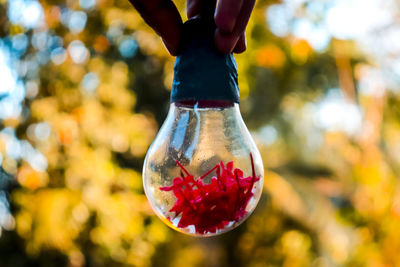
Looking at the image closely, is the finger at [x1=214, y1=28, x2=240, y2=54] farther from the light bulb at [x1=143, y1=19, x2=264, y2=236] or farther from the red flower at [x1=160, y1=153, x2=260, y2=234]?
the red flower at [x1=160, y1=153, x2=260, y2=234]

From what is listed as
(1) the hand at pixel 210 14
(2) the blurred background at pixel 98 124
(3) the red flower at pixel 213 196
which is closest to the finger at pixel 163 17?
(1) the hand at pixel 210 14

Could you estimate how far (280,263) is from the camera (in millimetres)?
5250

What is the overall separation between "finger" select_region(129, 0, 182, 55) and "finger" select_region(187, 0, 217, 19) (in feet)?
0.20

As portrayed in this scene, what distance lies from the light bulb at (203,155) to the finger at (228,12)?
3.5 inches

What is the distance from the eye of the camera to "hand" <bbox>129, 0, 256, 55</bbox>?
52cm

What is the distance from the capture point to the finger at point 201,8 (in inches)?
25.3

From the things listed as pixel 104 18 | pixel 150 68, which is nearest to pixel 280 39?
pixel 104 18

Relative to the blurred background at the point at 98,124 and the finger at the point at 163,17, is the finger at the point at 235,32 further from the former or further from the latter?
the blurred background at the point at 98,124

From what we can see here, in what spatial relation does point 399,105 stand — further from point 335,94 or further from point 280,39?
point 335,94

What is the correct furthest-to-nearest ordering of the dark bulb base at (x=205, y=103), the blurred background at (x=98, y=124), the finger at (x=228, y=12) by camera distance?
the blurred background at (x=98, y=124), the dark bulb base at (x=205, y=103), the finger at (x=228, y=12)

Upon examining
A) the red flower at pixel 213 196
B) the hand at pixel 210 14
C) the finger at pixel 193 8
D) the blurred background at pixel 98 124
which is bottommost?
the blurred background at pixel 98 124

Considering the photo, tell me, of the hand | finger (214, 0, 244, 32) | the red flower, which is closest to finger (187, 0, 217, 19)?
the hand

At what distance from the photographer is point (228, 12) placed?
1.69 ft

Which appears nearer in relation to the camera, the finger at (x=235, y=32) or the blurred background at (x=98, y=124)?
the finger at (x=235, y=32)
